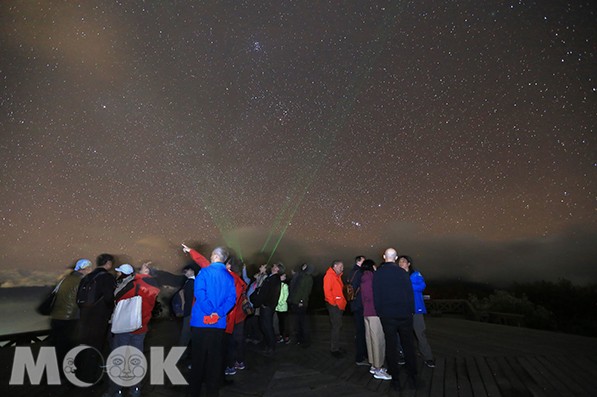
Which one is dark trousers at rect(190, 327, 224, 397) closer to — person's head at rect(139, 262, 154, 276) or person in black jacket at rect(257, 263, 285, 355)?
person's head at rect(139, 262, 154, 276)

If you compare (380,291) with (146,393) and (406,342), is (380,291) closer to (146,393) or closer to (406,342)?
(406,342)

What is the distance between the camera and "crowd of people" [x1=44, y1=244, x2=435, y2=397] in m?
4.26

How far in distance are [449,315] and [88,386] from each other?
15.9 m

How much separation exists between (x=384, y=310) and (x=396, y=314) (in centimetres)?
19

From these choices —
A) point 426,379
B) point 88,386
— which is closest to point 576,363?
point 426,379

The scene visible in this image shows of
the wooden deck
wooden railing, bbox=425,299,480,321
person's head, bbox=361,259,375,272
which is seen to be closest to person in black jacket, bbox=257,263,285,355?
the wooden deck

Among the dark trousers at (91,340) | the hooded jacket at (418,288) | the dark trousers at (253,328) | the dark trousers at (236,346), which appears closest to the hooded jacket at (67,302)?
the dark trousers at (91,340)

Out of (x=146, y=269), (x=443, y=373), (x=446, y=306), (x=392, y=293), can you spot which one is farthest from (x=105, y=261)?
(x=446, y=306)

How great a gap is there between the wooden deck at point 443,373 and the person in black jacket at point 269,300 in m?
0.52

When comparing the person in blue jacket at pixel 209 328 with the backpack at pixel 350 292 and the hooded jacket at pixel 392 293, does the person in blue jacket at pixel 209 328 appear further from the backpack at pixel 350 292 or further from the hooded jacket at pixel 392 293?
the backpack at pixel 350 292

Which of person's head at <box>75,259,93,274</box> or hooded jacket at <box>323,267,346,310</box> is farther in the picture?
hooded jacket at <box>323,267,346,310</box>

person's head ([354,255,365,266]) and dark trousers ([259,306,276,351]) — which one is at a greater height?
person's head ([354,255,365,266])

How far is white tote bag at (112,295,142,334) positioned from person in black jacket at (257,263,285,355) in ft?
10.2

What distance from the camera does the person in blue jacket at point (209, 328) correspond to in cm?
418
